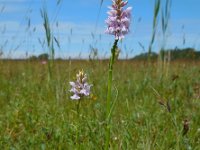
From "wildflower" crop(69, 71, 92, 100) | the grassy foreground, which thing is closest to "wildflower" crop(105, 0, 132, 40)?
the grassy foreground

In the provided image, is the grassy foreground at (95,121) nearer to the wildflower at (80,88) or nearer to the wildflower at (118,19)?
the wildflower at (80,88)

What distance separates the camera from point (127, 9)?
2242mm

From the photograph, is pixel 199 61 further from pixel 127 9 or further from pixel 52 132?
pixel 127 9

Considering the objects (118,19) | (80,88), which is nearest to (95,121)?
(80,88)

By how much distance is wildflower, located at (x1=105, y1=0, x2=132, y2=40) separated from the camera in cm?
220

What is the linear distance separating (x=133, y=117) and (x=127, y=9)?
7.61 ft

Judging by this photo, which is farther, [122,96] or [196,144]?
[122,96]

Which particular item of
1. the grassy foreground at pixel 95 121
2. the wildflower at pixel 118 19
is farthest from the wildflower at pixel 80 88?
the wildflower at pixel 118 19

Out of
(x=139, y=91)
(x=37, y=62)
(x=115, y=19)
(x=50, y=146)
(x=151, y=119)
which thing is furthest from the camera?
(x=37, y=62)

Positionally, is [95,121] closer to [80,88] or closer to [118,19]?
[80,88]

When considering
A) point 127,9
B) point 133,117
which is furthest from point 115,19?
point 133,117

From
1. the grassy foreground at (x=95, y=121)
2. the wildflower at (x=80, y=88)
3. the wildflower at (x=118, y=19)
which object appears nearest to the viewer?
the wildflower at (x=118, y=19)

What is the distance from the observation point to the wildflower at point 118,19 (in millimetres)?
2197

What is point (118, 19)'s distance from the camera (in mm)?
2227
